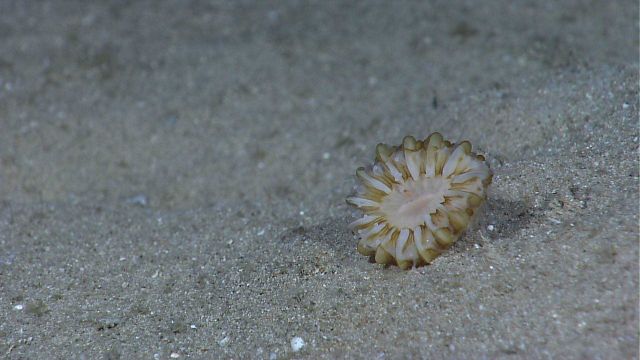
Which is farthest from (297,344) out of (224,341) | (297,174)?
(297,174)

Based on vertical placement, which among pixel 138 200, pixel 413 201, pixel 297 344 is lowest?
pixel 138 200

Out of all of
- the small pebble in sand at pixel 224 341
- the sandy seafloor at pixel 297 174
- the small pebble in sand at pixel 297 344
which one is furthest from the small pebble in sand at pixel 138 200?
the small pebble in sand at pixel 297 344

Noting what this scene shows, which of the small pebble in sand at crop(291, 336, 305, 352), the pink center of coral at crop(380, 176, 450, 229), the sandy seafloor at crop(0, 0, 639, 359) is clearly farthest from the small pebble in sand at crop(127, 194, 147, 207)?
the pink center of coral at crop(380, 176, 450, 229)

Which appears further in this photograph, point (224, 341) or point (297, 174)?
point (297, 174)

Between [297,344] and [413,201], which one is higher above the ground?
[413,201]

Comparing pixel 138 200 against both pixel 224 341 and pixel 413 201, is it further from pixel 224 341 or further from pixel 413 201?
pixel 413 201

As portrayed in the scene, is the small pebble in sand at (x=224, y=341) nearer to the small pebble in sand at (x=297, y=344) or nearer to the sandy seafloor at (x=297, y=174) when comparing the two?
the sandy seafloor at (x=297, y=174)
